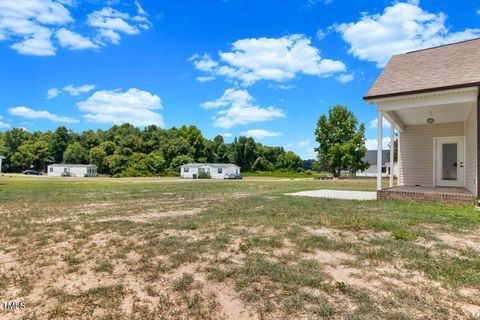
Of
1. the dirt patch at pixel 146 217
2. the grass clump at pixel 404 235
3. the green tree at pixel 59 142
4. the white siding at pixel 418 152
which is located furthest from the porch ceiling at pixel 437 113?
the green tree at pixel 59 142

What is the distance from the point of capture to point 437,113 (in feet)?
32.1

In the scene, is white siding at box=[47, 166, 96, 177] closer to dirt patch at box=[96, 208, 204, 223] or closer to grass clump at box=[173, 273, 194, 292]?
dirt patch at box=[96, 208, 204, 223]

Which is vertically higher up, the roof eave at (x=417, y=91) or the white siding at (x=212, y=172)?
the roof eave at (x=417, y=91)

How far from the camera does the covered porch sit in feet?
26.8

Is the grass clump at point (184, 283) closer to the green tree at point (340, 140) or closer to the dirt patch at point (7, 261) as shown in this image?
the dirt patch at point (7, 261)

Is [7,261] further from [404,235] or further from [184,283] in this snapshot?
[404,235]

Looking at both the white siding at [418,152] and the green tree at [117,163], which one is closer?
the white siding at [418,152]

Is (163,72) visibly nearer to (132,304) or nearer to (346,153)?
(346,153)

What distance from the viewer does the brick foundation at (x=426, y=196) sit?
7.75 meters

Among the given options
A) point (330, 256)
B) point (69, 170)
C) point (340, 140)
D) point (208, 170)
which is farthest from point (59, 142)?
point (330, 256)

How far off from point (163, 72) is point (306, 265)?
2729cm

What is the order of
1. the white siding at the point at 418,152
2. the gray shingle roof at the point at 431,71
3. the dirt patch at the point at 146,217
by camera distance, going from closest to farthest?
the dirt patch at the point at 146,217
the gray shingle roof at the point at 431,71
the white siding at the point at 418,152

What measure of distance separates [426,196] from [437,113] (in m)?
3.18

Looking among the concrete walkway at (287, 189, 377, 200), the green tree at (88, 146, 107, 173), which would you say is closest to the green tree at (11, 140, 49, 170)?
the green tree at (88, 146, 107, 173)
